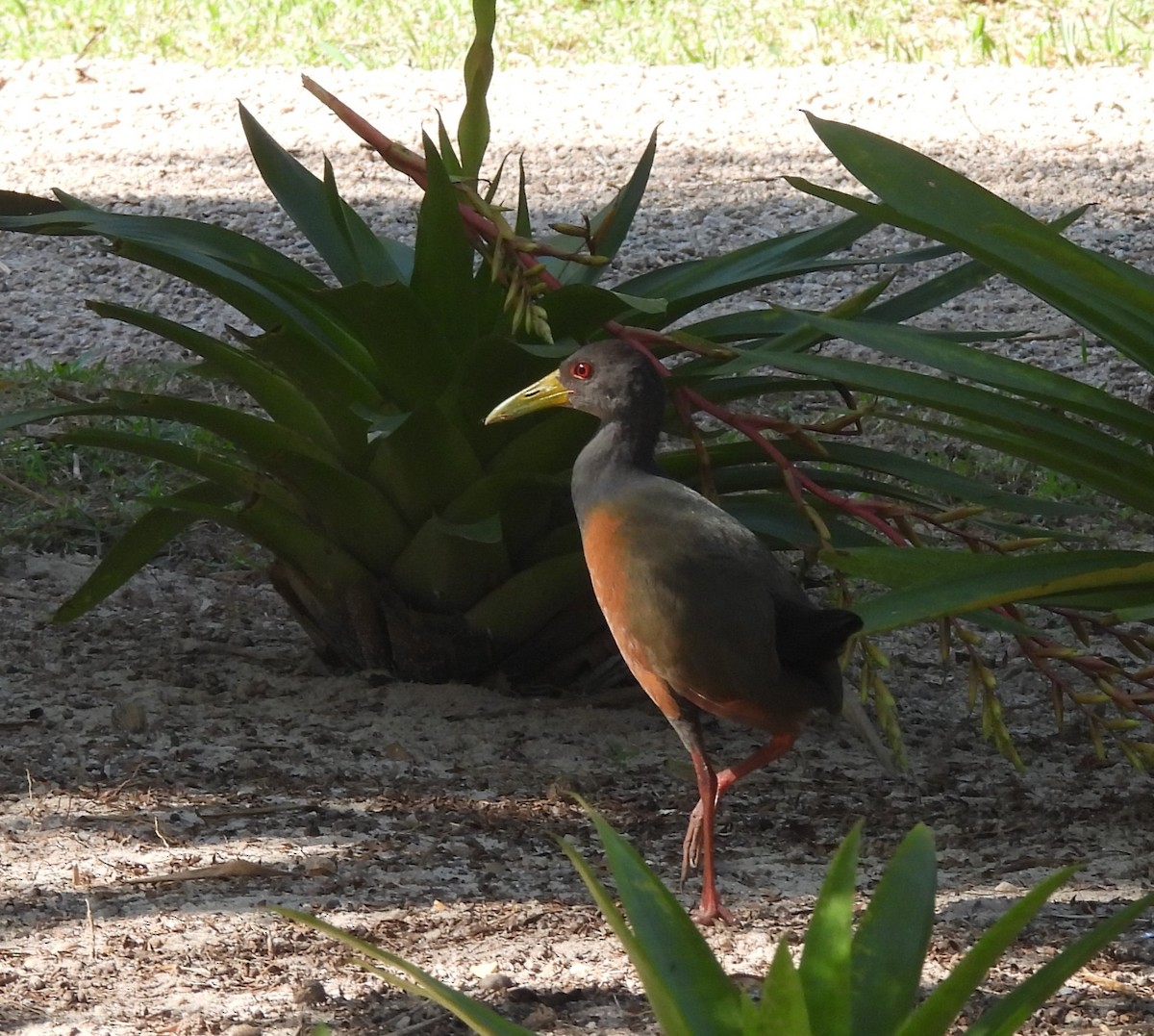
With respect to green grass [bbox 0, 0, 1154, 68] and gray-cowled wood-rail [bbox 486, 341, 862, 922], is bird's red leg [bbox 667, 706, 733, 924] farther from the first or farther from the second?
green grass [bbox 0, 0, 1154, 68]

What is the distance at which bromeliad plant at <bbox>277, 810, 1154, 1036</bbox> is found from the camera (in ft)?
5.05

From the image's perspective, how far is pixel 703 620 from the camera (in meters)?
2.73

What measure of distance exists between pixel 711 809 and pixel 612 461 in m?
0.69

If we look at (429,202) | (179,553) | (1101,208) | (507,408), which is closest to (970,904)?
(507,408)

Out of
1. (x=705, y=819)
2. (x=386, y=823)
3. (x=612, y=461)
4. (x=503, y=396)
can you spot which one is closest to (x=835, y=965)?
(x=705, y=819)

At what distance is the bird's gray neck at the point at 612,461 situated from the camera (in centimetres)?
300

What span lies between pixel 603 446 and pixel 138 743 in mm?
1293

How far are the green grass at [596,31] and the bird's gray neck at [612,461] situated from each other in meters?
7.47

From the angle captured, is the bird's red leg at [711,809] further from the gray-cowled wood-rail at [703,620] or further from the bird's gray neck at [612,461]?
the bird's gray neck at [612,461]

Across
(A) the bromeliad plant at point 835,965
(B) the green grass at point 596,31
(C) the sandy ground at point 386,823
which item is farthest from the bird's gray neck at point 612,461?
(B) the green grass at point 596,31

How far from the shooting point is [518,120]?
8906mm

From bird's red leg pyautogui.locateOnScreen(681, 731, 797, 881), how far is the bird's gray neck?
21.7 inches

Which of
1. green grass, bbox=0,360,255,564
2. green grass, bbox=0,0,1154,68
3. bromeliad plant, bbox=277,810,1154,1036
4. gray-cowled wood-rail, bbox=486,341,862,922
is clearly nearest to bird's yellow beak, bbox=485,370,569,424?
gray-cowled wood-rail, bbox=486,341,862,922

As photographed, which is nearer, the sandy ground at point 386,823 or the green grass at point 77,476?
the sandy ground at point 386,823
